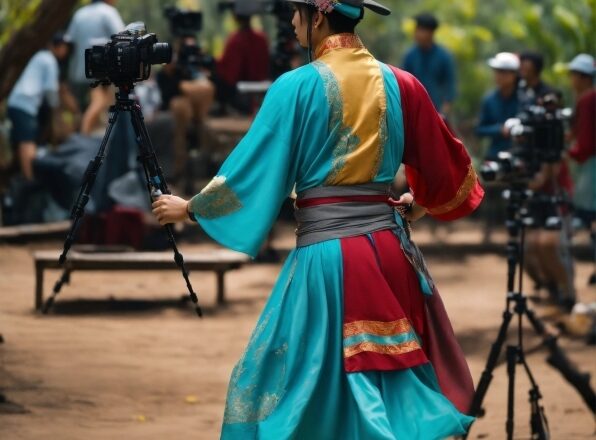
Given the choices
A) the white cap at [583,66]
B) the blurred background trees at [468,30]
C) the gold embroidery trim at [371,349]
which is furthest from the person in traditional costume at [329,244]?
the blurred background trees at [468,30]

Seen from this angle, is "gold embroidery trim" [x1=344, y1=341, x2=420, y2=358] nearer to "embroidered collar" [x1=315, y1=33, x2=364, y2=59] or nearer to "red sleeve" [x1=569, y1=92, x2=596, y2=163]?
"embroidered collar" [x1=315, y1=33, x2=364, y2=59]

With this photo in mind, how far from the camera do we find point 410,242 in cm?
513

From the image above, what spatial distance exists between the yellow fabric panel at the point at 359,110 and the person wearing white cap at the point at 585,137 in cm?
610

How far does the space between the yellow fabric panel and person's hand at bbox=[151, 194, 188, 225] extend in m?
0.50

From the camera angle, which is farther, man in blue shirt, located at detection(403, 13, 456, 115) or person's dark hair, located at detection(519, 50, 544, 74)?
man in blue shirt, located at detection(403, 13, 456, 115)

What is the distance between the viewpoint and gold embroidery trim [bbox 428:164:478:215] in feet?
17.4

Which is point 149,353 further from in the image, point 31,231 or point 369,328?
point 369,328

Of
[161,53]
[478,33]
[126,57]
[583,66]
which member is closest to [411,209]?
[161,53]

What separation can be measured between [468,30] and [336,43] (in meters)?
13.8

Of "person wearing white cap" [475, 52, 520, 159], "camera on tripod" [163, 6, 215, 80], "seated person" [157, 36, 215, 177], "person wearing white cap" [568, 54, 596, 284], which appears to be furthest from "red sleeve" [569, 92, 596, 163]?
"seated person" [157, 36, 215, 177]

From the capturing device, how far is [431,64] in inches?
538

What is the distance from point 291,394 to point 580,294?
7741mm

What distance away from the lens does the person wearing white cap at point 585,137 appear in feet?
35.7

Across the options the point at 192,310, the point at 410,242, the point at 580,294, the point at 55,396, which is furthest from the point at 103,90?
the point at 410,242
